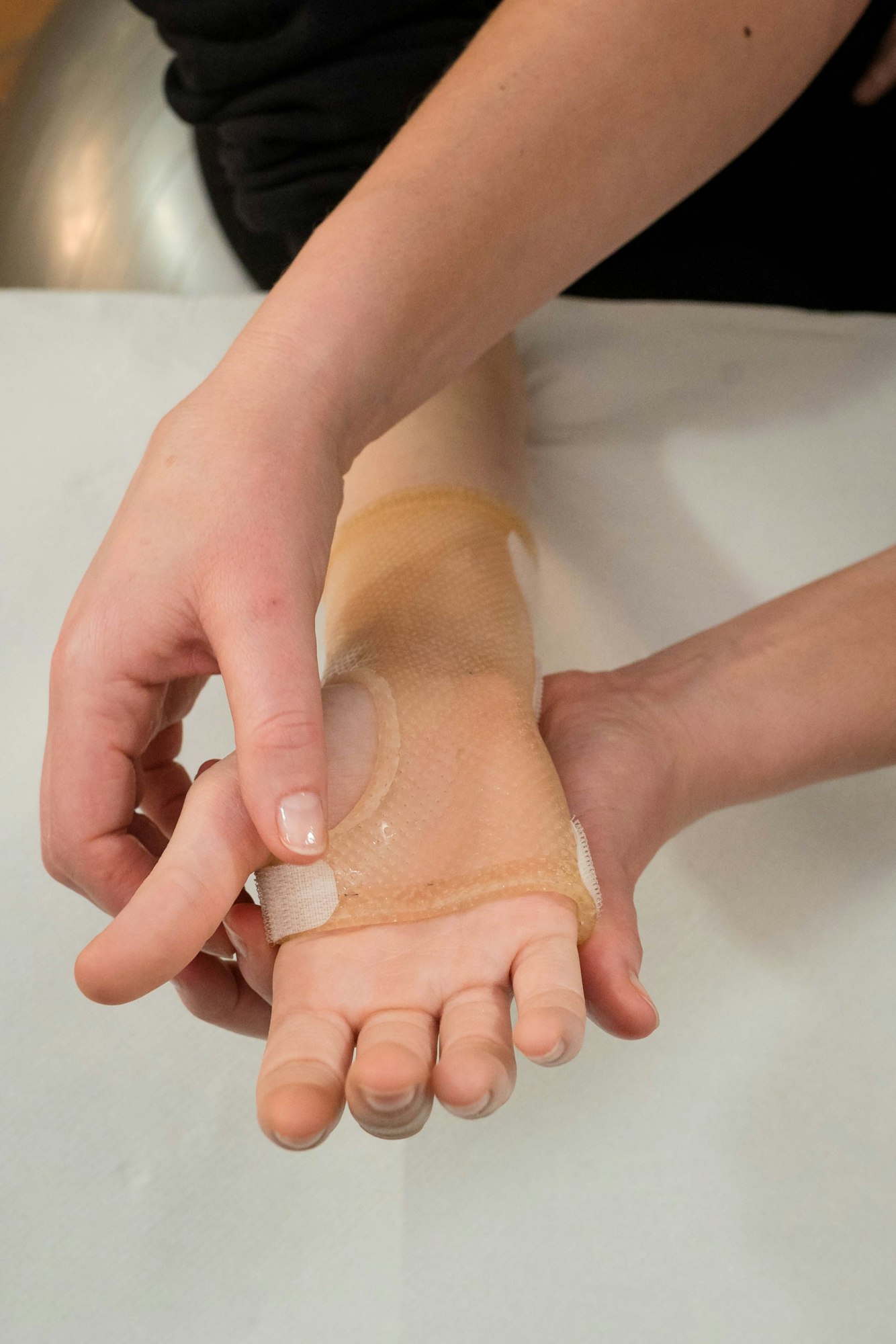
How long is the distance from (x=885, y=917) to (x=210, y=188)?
39.6 inches

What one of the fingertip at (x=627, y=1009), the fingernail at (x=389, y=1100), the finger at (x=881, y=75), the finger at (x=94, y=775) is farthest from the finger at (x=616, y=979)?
the finger at (x=881, y=75)

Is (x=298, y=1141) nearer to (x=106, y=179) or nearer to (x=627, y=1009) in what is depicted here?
(x=627, y=1009)

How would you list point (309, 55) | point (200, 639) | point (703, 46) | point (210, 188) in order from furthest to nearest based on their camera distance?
point (210, 188)
point (309, 55)
point (703, 46)
point (200, 639)

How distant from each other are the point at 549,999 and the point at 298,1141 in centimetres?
11

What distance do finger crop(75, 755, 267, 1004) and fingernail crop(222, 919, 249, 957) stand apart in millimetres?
38

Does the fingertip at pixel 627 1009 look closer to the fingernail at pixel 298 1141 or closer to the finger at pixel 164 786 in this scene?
the fingernail at pixel 298 1141

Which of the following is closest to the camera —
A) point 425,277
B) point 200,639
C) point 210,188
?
point 200,639

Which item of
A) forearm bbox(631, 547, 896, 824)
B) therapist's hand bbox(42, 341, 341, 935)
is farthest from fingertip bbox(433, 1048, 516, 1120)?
forearm bbox(631, 547, 896, 824)

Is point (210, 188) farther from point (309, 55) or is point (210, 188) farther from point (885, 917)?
point (885, 917)

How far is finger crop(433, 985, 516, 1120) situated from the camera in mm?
418

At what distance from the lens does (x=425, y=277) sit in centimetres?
62

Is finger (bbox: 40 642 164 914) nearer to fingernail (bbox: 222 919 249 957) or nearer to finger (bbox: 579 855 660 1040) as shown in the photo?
fingernail (bbox: 222 919 249 957)

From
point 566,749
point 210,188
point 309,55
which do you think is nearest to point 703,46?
point 309,55

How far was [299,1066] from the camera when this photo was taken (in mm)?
441
